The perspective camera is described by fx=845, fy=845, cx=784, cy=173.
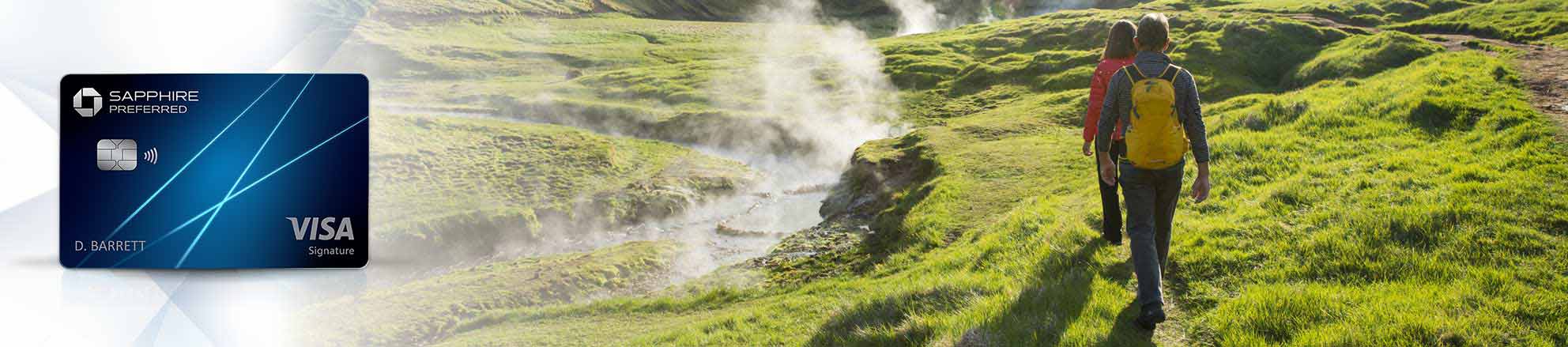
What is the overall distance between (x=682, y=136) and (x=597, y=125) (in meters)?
6.99

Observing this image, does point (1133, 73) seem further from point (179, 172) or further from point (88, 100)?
point (88, 100)

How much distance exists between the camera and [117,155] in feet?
18.2

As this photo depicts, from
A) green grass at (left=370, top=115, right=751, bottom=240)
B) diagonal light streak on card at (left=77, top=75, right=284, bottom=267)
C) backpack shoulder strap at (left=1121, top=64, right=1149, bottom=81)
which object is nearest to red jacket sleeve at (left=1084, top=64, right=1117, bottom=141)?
backpack shoulder strap at (left=1121, top=64, right=1149, bottom=81)

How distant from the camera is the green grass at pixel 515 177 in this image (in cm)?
2495

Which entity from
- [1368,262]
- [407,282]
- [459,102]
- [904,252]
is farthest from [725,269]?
[459,102]

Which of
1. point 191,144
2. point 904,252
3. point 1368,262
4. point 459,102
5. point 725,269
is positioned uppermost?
point 191,144

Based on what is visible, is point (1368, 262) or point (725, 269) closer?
point (1368, 262)

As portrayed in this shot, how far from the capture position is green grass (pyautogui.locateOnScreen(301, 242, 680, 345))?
14.7 meters

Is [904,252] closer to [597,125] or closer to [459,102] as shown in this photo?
[597,125]

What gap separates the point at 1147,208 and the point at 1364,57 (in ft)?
97.4

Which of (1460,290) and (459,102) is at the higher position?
(1460,290)

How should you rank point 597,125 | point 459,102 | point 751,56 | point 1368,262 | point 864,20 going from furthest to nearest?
point 864,20, point 751,56, point 459,102, point 597,125, point 1368,262

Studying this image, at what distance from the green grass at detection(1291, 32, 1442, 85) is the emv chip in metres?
33.4

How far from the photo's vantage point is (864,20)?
6683 inches
